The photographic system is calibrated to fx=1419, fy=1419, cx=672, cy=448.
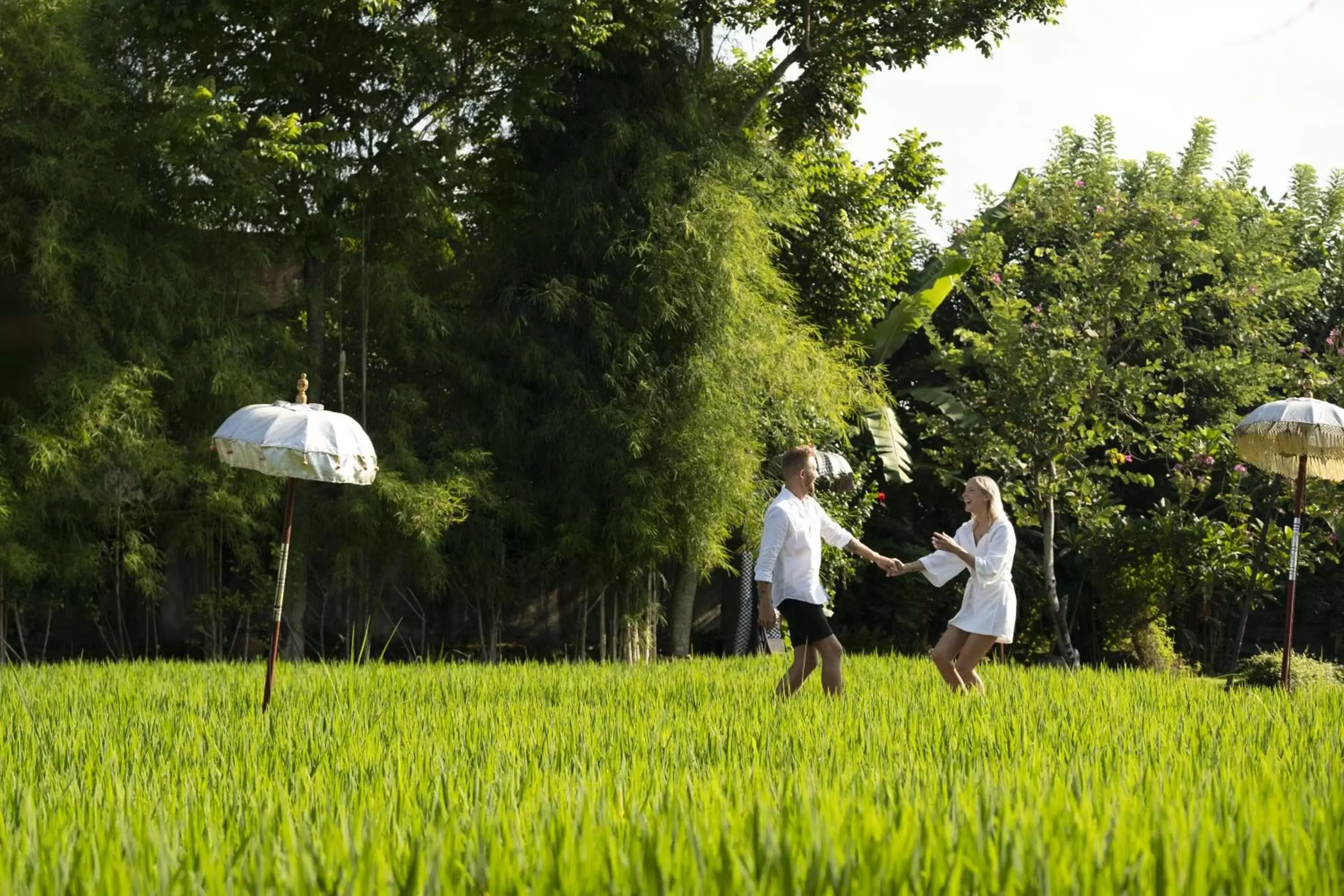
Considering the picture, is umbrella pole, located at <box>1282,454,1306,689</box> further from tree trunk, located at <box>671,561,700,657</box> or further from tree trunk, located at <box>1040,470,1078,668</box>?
tree trunk, located at <box>671,561,700,657</box>

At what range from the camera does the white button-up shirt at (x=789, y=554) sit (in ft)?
23.6

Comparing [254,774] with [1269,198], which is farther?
[1269,198]

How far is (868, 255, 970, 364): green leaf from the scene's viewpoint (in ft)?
51.3

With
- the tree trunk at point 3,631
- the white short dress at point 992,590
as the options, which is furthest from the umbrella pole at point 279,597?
the tree trunk at point 3,631

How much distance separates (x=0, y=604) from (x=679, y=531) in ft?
19.1

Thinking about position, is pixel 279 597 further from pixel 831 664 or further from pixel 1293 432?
pixel 1293 432

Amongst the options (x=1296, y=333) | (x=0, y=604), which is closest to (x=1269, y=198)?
(x=1296, y=333)

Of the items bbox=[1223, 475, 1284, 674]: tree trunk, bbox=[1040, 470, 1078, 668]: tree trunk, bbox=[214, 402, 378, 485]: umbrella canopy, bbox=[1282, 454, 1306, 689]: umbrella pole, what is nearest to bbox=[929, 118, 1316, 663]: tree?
bbox=[1040, 470, 1078, 668]: tree trunk

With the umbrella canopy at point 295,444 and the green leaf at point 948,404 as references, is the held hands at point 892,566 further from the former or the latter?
the green leaf at point 948,404

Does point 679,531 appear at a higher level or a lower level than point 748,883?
higher

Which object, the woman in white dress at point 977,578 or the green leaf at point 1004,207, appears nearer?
the woman in white dress at point 977,578

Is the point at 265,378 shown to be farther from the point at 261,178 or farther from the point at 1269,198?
the point at 1269,198

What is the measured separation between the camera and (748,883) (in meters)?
2.54

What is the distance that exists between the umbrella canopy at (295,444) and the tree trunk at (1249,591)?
721 cm
